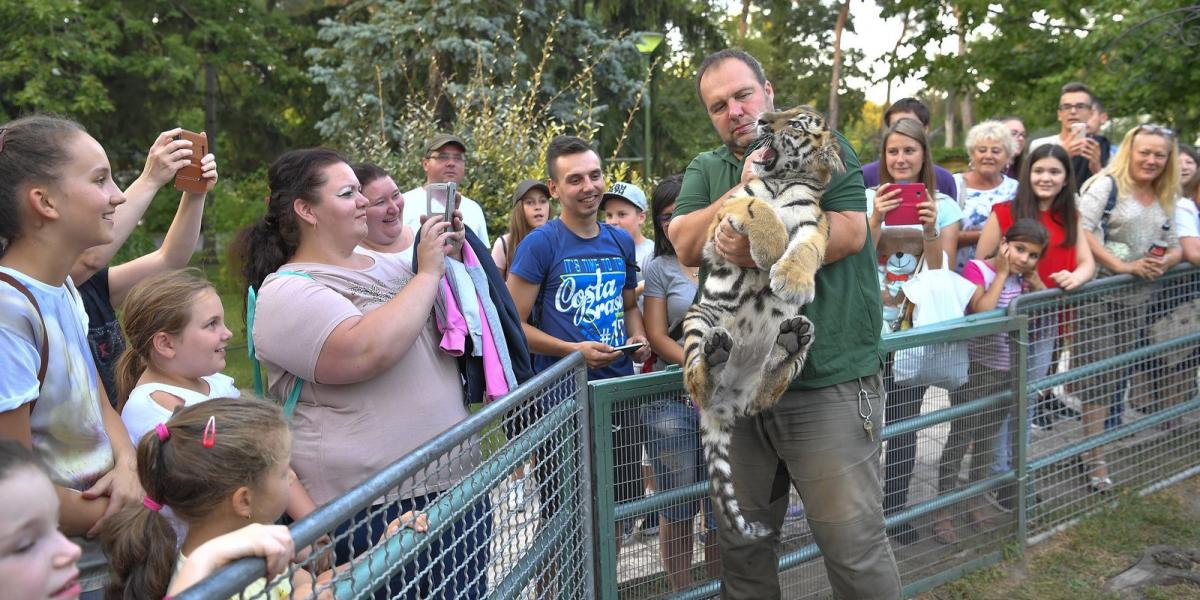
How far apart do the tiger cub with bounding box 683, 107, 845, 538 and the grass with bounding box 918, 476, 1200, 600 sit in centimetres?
202

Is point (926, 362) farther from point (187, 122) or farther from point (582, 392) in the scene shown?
point (187, 122)

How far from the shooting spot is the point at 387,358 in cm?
257

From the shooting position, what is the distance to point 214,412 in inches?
80.0

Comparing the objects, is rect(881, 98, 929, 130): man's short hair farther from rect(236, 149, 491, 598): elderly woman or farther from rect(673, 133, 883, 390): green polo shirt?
rect(236, 149, 491, 598): elderly woman

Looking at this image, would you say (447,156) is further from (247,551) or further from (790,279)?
(247,551)

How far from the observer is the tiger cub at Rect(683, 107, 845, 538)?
276 centimetres

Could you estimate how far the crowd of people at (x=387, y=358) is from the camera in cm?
200

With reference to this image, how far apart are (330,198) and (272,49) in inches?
734

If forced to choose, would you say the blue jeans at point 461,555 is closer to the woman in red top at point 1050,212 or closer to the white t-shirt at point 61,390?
the white t-shirt at point 61,390

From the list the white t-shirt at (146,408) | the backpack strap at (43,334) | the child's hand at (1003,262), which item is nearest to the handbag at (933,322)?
the child's hand at (1003,262)

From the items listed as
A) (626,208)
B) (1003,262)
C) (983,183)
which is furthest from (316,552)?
(983,183)

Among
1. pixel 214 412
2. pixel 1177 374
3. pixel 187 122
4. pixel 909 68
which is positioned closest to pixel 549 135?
pixel 1177 374

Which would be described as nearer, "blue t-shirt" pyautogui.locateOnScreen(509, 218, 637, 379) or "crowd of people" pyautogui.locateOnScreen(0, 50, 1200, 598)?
"crowd of people" pyautogui.locateOnScreen(0, 50, 1200, 598)

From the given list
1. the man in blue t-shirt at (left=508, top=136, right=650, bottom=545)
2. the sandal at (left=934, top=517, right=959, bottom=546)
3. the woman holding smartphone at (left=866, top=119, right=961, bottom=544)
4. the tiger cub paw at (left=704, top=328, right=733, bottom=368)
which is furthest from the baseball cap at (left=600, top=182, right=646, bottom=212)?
the tiger cub paw at (left=704, top=328, right=733, bottom=368)
